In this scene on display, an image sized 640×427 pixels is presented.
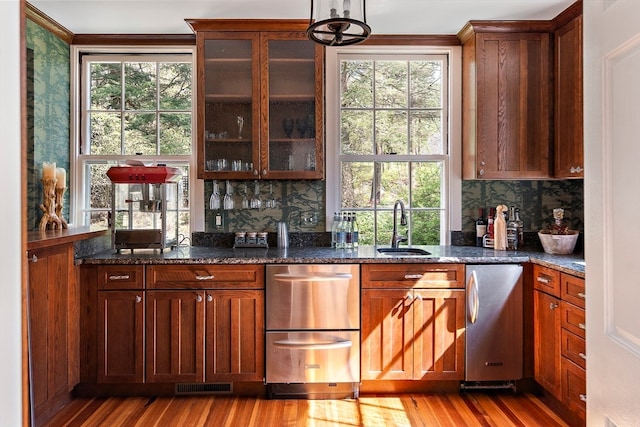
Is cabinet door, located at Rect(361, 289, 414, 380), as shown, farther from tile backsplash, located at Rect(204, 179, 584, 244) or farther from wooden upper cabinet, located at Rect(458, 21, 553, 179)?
wooden upper cabinet, located at Rect(458, 21, 553, 179)

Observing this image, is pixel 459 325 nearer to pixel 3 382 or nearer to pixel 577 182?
pixel 577 182

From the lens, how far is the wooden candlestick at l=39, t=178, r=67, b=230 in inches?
109

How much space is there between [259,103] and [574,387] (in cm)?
262

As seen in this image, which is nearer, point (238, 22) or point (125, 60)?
point (238, 22)

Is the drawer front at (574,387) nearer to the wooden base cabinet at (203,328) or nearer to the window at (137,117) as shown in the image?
the wooden base cabinet at (203,328)

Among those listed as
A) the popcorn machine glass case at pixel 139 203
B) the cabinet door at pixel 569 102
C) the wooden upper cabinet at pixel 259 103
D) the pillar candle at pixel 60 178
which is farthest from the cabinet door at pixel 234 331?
the cabinet door at pixel 569 102

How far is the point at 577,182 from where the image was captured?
126 inches

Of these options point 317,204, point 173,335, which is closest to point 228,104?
point 317,204

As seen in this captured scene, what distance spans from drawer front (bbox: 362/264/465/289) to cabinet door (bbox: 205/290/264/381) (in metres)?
0.71

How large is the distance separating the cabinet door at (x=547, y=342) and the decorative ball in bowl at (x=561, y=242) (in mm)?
422

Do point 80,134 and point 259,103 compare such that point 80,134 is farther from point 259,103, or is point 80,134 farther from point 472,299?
point 472,299

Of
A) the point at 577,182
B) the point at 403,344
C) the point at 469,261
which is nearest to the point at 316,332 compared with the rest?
the point at 403,344

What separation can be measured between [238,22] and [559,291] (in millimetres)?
2727

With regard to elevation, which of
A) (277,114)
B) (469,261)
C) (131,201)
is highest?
(277,114)
